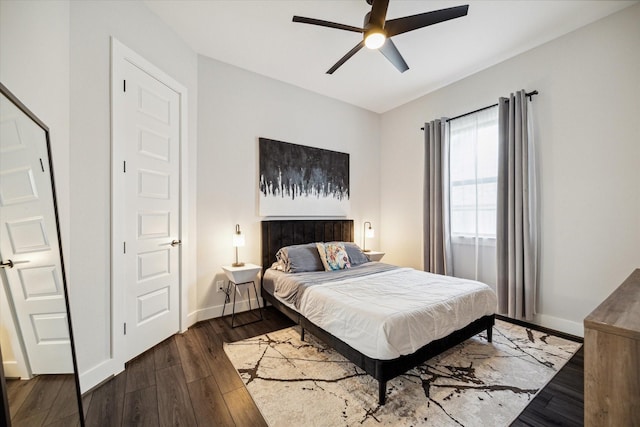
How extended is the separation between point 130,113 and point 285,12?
169 centimetres

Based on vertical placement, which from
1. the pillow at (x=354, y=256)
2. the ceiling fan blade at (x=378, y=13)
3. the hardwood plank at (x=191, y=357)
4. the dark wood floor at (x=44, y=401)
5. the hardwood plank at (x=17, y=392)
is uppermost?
the ceiling fan blade at (x=378, y=13)

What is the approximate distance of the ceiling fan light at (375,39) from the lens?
204 centimetres

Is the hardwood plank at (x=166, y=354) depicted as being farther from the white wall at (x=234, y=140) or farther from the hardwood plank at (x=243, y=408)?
the hardwood plank at (x=243, y=408)

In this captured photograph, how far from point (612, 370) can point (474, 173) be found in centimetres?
282

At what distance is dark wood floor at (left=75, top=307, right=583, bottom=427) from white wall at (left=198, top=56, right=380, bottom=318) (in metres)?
0.97

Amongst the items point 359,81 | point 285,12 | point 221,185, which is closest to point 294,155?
point 221,185

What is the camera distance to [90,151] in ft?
6.33

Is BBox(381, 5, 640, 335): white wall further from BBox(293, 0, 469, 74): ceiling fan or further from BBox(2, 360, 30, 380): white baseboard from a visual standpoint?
BBox(2, 360, 30, 380): white baseboard

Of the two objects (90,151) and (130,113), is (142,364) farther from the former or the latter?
(130,113)

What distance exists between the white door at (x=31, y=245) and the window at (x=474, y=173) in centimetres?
407

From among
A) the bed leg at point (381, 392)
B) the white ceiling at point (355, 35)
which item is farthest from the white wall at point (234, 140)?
the bed leg at point (381, 392)

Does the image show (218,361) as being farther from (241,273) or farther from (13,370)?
(13,370)

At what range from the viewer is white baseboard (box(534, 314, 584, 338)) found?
265 centimetres

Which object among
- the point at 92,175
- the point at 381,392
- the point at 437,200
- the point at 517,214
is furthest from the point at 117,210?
the point at 517,214
